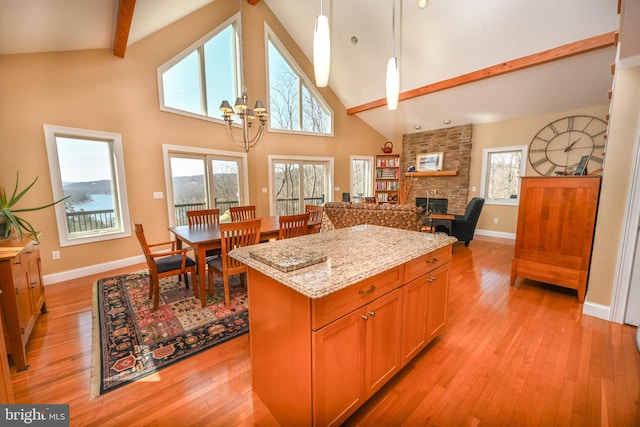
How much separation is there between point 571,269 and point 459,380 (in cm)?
214

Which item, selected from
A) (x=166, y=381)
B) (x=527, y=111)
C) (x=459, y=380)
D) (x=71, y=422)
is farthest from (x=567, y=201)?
(x=71, y=422)

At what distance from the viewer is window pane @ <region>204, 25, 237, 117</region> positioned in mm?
4598

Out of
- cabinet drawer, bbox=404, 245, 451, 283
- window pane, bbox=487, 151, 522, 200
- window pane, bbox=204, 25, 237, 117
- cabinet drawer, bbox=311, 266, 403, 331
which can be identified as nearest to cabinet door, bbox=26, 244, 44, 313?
cabinet drawer, bbox=311, 266, 403, 331

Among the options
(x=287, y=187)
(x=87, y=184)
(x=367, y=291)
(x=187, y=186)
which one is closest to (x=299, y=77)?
(x=287, y=187)

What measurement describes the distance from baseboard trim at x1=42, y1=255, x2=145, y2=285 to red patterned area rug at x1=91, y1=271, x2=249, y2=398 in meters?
0.54

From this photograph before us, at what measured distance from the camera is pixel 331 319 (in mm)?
1091

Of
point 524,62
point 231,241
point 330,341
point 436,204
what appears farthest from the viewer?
point 436,204

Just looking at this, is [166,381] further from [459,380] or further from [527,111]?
[527,111]

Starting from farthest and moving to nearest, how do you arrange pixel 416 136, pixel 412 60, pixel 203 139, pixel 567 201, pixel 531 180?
1. pixel 416 136
2. pixel 412 60
3. pixel 203 139
4. pixel 531 180
5. pixel 567 201

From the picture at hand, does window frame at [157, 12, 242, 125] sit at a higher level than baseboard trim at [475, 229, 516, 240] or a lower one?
higher

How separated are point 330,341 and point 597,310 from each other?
2897 mm

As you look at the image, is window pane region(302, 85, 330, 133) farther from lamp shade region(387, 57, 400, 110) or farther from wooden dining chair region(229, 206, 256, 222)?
lamp shade region(387, 57, 400, 110)

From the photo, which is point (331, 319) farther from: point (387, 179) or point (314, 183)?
point (387, 179)

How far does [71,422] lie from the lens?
1.33m
